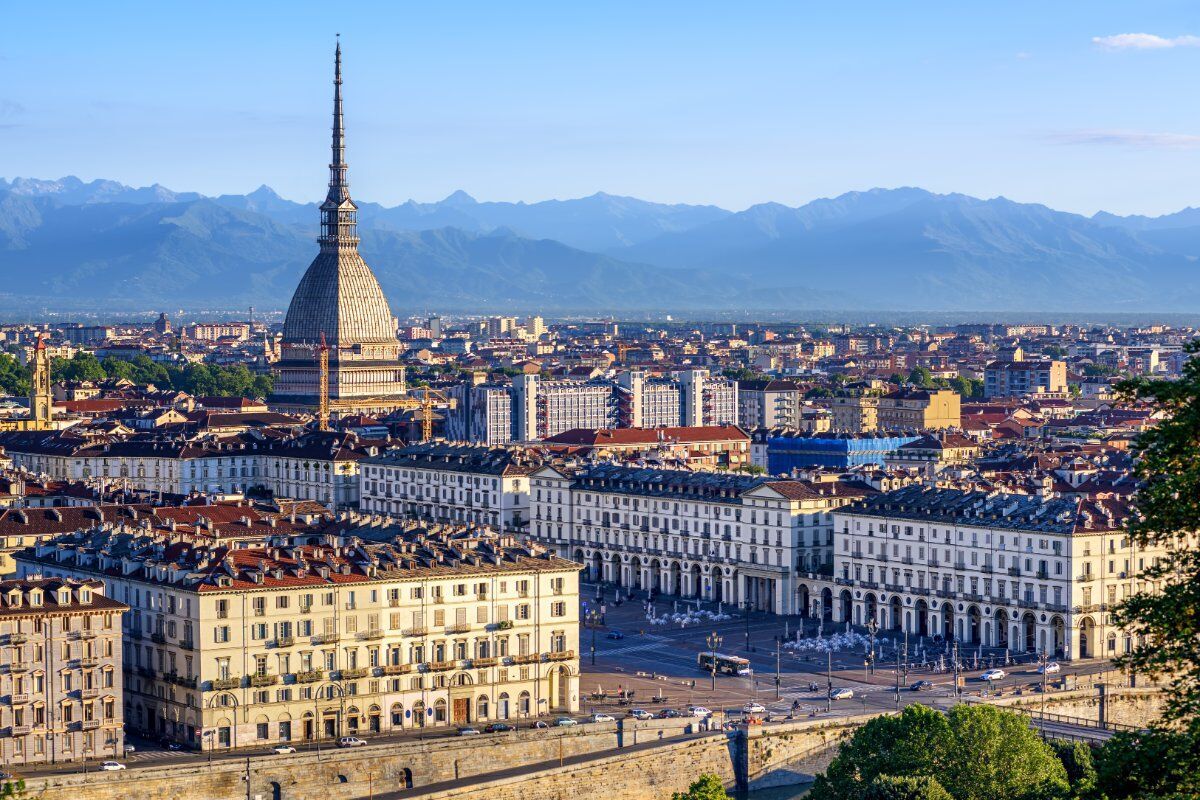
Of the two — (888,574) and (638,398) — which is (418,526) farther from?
(638,398)

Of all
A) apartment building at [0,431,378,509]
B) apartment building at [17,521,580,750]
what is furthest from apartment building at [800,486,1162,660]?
apartment building at [0,431,378,509]

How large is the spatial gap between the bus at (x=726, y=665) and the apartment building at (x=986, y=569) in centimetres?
1203

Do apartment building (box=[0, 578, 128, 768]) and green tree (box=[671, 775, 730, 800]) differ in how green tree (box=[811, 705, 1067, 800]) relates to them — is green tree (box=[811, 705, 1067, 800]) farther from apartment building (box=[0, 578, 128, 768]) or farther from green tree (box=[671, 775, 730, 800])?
apartment building (box=[0, 578, 128, 768])

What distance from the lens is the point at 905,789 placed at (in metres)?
59.8

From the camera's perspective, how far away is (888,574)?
9756 centimetres

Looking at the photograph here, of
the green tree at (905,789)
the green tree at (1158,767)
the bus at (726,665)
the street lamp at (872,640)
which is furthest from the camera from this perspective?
the street lamp at (872,640)

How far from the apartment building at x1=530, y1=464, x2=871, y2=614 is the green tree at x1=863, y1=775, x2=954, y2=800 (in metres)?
41.4

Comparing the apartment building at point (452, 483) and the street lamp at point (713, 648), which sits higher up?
the apartment building at point (452, 483)

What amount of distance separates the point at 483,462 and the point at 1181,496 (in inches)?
3658

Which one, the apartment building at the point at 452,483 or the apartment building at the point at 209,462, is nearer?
the apartment building at the point at 452,483

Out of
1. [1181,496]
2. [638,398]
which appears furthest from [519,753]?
[638,398]

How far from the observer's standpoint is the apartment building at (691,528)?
103312 mm

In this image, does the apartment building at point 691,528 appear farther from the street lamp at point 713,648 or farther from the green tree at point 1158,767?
the green tree at point 1158,767

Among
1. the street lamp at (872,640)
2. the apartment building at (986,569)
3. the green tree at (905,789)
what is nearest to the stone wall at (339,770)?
the green tree at (905,789)
